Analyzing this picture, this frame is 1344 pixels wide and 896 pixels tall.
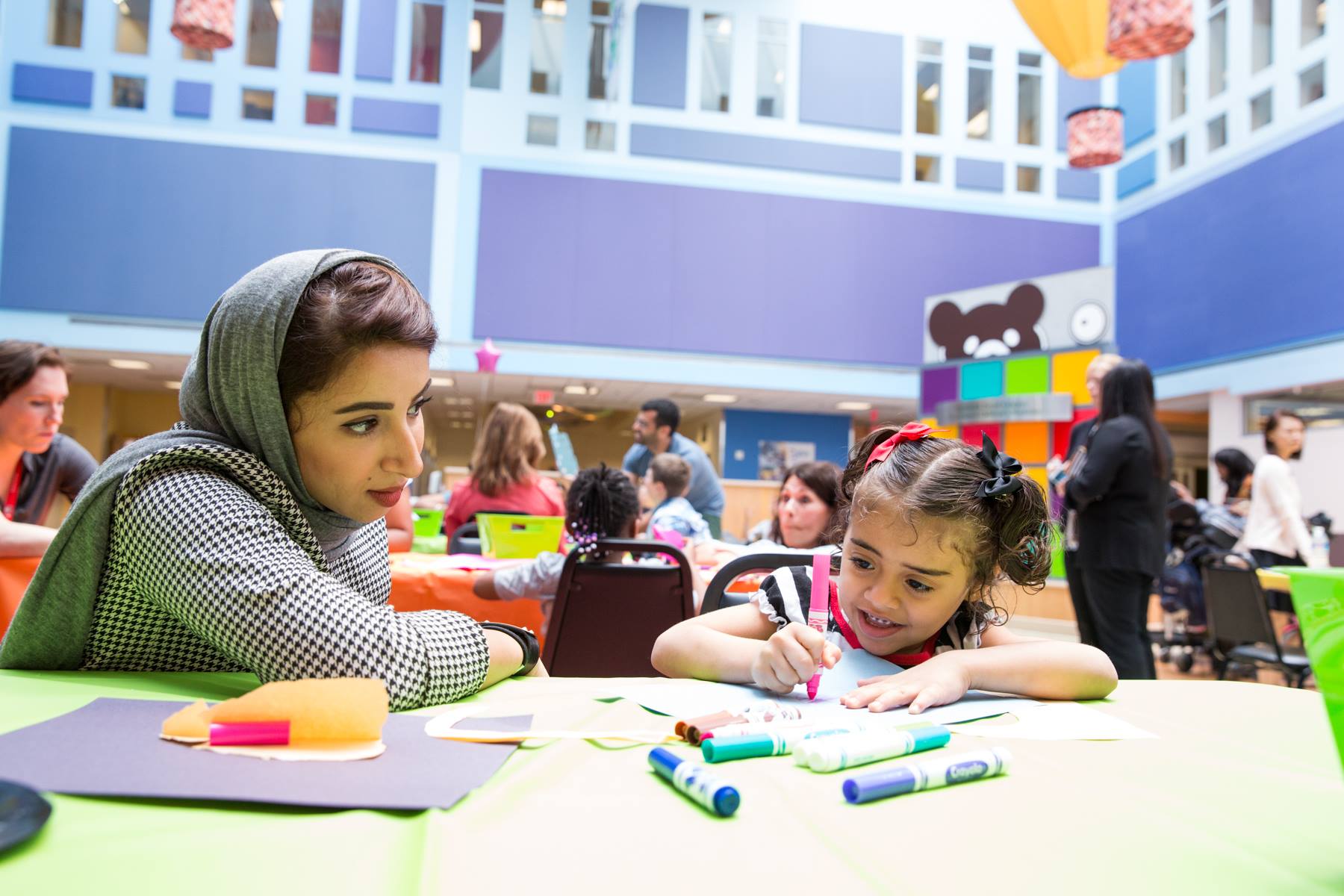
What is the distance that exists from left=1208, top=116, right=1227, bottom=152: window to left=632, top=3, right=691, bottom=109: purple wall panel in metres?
6.97

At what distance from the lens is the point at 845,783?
24.9 inches

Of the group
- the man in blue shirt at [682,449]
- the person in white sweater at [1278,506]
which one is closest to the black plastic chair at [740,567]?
the man in blue shirt at [682,449]

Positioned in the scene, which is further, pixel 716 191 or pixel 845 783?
pixel 716 191

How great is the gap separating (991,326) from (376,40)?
30.3 ft

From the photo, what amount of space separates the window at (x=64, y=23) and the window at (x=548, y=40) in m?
5.90

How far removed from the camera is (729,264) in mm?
13039

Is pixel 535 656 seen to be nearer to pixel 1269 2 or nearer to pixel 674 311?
pixel 674 311

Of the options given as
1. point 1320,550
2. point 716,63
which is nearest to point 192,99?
point 716,63

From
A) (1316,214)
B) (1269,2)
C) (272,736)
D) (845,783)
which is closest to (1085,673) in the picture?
(845,783)

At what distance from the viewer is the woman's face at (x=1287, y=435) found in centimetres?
532

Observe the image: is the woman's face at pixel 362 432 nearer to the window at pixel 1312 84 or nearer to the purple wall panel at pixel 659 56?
the window at pixel 1312 84

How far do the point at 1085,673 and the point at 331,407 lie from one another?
3.06 ft

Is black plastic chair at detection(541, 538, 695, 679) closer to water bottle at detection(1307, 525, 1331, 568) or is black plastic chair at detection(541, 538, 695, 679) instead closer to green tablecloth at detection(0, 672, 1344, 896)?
green tablecloth at detection(0, 672, 1344, 896)

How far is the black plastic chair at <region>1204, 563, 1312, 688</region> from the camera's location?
434 cm
